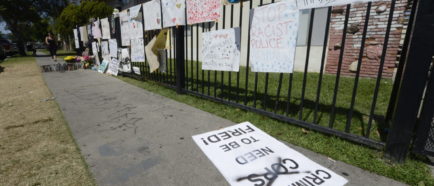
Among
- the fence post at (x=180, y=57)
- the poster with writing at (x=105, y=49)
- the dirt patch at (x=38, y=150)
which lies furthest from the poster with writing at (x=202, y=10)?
the poster with writing at (x=105, y=49)

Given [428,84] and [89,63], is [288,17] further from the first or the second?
[89,63]

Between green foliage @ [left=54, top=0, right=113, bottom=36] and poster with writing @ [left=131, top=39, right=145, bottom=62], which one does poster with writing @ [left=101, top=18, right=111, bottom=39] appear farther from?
green foliage @ [left=54, top=0, right=113, bottom=36]

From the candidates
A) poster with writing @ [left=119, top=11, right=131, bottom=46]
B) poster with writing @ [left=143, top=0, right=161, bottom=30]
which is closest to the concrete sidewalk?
poster with writing @ [left=143, top=0, right=161, bottom=30]

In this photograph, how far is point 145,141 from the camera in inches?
90.2

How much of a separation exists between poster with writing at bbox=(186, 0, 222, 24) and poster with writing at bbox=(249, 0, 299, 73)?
68 cm

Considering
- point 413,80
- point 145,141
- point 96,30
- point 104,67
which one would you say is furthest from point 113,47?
point 413,80

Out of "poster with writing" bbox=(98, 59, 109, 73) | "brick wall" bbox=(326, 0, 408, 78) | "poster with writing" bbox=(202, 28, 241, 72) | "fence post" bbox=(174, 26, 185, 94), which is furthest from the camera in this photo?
"poster with writing" bbox=(98, 59, 109, 73)

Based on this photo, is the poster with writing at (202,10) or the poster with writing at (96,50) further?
the poster with writing at (96,50)

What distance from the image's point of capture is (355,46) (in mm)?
6031

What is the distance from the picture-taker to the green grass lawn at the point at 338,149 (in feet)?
Answer: 5.56

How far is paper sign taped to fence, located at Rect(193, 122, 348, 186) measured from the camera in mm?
1637

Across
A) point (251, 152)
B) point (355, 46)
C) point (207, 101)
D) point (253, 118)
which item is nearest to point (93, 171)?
point (251, 152)

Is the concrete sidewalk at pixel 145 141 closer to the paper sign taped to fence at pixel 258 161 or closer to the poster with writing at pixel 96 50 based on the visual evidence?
the paper sign taped to fence at pixel 258 161

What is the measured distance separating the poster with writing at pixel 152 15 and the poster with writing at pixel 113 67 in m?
2.43
